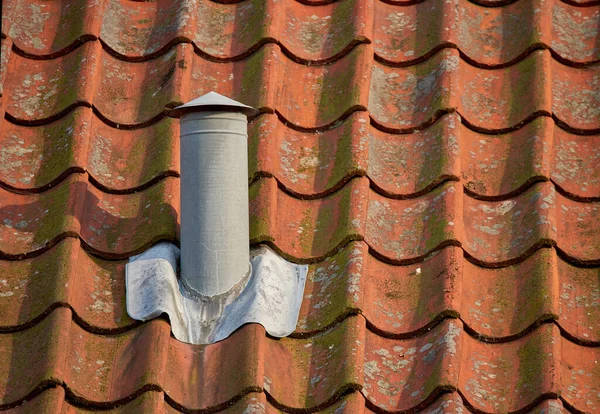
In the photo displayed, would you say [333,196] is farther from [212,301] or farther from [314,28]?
[314,28]

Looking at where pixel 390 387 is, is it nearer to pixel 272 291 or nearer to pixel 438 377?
pixel 438 377

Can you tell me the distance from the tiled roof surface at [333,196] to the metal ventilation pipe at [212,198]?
0.19 m

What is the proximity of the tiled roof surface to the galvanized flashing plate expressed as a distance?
2.1 inches

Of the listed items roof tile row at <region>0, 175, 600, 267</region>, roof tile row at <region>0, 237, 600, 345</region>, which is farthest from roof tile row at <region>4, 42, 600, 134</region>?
roof tile row at <region>0, 237, 600, 345</region>

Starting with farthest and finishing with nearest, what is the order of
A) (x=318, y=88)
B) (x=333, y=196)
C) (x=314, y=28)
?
(x=314, y=28) < (x=318, y=88) < (x=333, y=196)

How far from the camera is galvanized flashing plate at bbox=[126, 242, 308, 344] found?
350 cm

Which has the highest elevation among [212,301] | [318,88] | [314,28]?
[314,28]

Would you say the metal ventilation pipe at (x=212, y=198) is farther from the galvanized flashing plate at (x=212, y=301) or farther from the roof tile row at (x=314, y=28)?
the roof tile row at (x=314, y=28)

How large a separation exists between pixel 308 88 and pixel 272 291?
1.17 meters

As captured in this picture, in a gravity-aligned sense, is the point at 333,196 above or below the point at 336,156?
below

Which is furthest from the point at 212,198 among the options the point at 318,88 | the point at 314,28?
the point at 314,28

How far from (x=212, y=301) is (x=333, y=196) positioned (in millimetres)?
672

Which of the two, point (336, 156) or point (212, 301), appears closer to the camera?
point (212, 301)

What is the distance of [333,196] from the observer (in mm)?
3967
